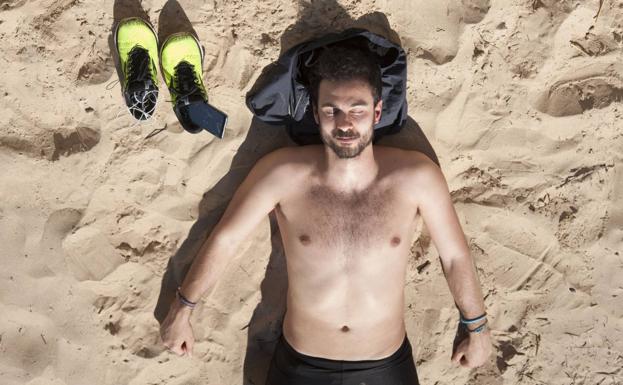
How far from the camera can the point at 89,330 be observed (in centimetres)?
357

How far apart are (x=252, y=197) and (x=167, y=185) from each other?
0.58m

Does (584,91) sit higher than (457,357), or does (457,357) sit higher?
(584,91)

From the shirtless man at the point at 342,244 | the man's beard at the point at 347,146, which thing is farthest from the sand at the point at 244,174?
the man's beard at the point at 347,146

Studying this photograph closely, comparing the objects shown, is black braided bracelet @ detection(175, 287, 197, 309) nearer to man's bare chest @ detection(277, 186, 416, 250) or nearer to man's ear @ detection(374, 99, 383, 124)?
man's bare chest @ detection(277, 186, 416, 250)

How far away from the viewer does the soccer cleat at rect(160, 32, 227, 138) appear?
3.45 metres

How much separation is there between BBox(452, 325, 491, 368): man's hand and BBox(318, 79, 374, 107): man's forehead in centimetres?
161

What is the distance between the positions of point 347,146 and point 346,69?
0.41 meters

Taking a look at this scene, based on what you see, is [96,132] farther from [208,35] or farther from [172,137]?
[208,35]

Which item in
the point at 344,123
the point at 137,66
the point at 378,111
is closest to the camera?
the point at 344,123

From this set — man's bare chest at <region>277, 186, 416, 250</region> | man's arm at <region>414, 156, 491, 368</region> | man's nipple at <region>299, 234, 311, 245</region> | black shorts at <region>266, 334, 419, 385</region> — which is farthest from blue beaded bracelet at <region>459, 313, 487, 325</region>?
man's nipple at <region>299, 234, 311, 245</region>

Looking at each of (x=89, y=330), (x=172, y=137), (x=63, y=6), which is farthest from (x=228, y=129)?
(x=89, y=330)

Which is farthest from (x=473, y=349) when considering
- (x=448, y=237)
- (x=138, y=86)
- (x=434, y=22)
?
(x=138, y=86)

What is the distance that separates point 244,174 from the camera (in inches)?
142

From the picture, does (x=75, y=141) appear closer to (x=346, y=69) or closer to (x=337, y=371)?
(x=346, y=69)
